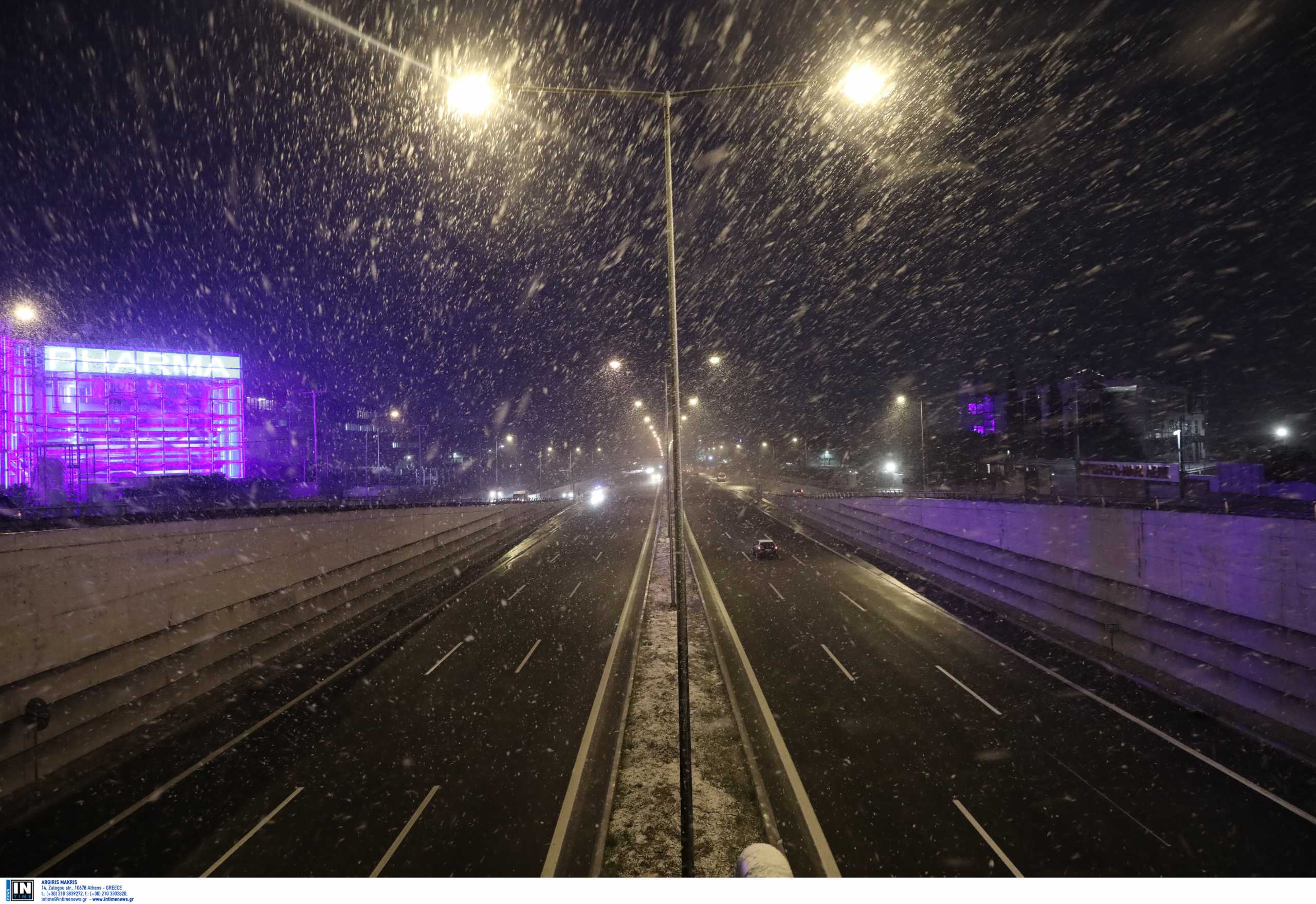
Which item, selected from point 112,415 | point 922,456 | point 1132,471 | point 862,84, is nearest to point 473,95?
point 862,84

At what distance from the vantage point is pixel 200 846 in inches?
317

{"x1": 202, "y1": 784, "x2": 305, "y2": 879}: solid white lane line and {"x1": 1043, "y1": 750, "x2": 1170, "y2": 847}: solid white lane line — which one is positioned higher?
{"x1": 202, "y1": 784, "x2": 305, "y2": 879}: solid white lane line

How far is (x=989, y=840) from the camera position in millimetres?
8039

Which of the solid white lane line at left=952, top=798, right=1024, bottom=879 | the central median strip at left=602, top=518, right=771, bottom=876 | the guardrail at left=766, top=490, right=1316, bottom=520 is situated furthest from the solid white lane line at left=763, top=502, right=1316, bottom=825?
the central median strip at left=602, top=518, right=771, bottom=876

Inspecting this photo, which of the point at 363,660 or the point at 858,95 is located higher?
the point at 858,95

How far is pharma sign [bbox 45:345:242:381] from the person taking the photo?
44312 millimetres

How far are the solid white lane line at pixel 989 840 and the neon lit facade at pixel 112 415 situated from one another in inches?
1691

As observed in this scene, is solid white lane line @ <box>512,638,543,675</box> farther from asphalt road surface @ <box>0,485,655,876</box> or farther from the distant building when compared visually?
the distant building

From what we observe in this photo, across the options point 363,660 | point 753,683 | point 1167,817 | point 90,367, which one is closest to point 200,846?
point 363,660

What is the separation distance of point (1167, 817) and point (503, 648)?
15.0 meters

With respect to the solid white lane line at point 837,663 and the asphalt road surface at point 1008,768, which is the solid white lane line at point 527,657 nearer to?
the asphalt road surface at point 1008,768

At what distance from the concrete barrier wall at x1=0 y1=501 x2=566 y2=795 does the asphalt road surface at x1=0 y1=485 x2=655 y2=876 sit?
3.92 ft

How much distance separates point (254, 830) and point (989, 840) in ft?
33.5
